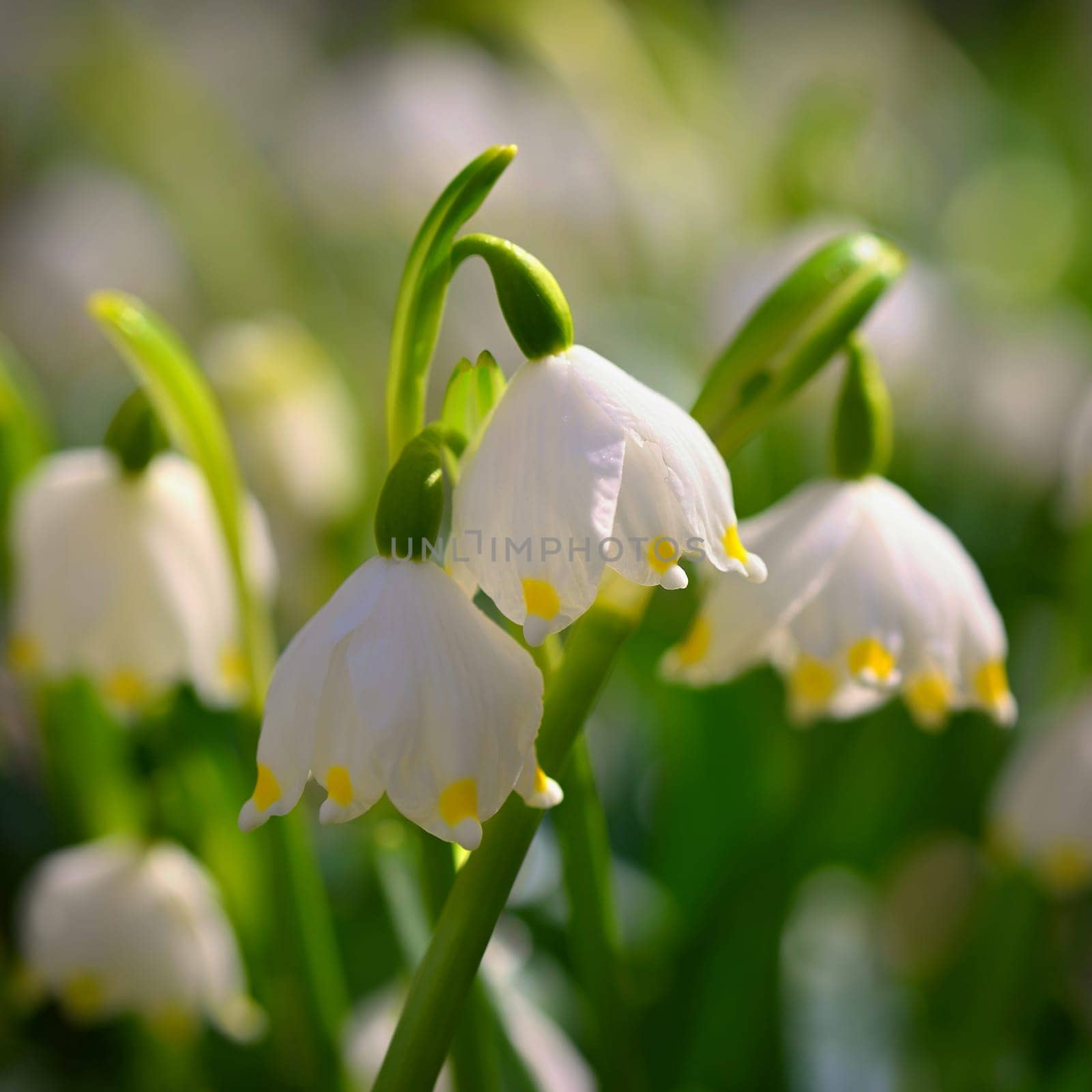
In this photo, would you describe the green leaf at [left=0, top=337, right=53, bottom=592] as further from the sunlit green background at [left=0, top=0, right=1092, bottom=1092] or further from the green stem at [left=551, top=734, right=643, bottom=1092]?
the green stem at [left=551, top=734, right=643, bottom=1092]

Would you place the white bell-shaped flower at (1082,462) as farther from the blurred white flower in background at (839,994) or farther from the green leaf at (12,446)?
the green leaf at (12,446)

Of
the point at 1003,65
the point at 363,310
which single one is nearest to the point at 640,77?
the point at 363,310

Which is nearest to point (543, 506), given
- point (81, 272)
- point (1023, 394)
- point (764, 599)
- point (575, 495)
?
point (575, 495)

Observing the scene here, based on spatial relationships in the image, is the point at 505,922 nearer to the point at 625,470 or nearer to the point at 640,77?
the point at 625,470

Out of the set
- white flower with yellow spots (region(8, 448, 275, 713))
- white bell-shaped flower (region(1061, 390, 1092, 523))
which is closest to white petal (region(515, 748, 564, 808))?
white flower with yellow spots (region(8, 448, 275, 713))

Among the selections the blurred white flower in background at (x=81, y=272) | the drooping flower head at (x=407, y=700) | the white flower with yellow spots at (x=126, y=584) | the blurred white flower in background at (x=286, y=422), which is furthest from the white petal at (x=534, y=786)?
the blurred white flower in background at (x=81, y=272)

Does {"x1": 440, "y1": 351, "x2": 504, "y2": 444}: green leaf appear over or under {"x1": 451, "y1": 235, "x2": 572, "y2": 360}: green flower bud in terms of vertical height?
under
